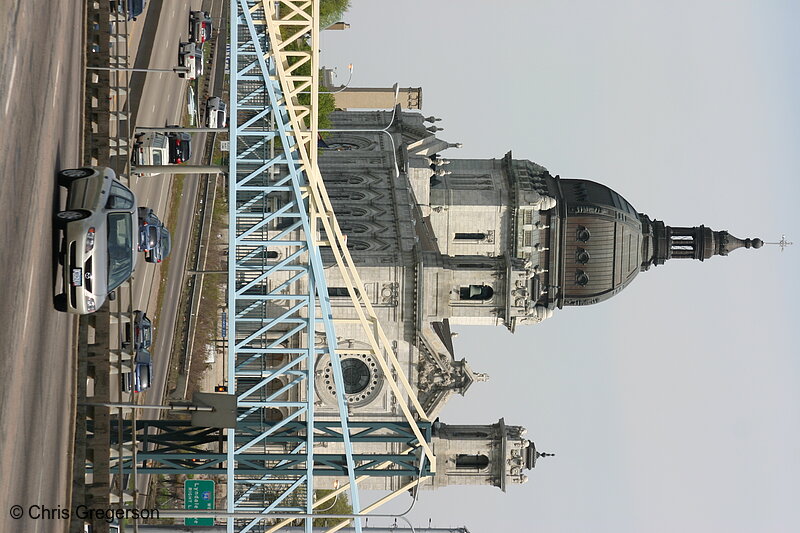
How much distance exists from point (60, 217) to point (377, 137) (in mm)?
47187

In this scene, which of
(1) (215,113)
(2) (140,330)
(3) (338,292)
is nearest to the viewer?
(2) (140,330)

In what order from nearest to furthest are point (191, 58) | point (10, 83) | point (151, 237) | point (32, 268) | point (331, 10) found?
point (10, 83), point (32, 268), point (151, 237), point (191, 58), point (331, 10)

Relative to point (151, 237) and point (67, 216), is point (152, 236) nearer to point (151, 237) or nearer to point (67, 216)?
point (151, 237)

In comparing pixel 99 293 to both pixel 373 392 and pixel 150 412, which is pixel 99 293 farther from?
pixel 373 392

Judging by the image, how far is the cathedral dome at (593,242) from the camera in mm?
73625

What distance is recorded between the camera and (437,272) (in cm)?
6178

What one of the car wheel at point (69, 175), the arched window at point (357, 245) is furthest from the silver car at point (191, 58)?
the car wheel at point (69, 175)

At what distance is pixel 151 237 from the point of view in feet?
146

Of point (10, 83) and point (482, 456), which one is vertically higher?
point (10, 83)

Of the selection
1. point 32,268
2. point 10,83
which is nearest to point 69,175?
point 32,268

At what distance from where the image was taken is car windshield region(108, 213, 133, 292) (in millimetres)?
31078

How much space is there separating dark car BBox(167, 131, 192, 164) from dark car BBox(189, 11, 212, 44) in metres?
9.16

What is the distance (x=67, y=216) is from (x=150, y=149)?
19090mm

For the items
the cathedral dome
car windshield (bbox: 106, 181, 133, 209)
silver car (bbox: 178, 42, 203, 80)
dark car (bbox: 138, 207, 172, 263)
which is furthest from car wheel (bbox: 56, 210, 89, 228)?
the cathedral dome
